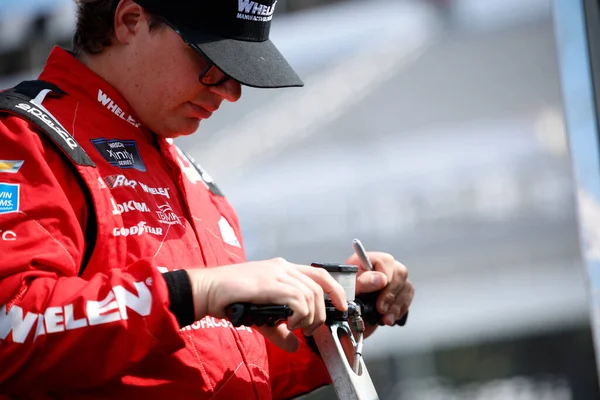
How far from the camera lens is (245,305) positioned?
1494 mm

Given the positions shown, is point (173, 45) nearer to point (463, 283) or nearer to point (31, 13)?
point (463, 283)

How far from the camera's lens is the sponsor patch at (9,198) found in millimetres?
1560

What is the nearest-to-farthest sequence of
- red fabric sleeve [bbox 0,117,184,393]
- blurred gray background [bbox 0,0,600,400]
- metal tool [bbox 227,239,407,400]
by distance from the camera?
1. red fabric sleeve [bbox 0,117,184,393]
2. metal tool [bbox 227,239,407,400]
3. blurred gray background [bbox 0,0,600,400]

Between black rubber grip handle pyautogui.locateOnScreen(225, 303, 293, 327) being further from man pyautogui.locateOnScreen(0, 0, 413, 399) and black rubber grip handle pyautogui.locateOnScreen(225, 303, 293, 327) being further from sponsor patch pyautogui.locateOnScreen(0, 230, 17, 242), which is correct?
sponsor patch pyautogui.locateOnScreen(0, 230, 17, 242)

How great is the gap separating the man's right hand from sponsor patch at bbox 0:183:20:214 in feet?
1.04

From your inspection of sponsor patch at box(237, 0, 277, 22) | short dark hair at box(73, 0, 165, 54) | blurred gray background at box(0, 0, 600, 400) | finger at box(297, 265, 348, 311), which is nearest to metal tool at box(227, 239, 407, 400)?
finger at box(297, 265, 348, 311)

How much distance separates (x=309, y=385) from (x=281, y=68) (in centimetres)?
73

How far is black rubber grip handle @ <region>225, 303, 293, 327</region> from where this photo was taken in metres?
1.48

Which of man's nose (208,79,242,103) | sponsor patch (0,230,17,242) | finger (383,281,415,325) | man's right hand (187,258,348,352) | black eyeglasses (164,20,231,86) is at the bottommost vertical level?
finger (383,281,415,325)

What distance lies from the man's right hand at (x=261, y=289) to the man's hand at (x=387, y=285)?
1.38 ft

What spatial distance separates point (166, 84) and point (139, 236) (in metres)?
0.33

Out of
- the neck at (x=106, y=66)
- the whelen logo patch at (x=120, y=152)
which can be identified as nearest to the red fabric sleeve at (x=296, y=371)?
the whelen logo patch at (x=120, y=152)

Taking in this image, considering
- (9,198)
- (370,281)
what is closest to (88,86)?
(9,198)

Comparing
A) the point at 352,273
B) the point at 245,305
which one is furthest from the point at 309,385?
the point at 245,305
